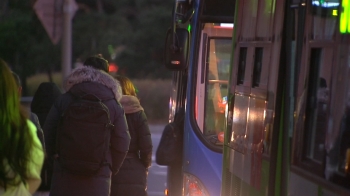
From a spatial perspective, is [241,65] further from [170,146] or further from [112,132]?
[170,146]


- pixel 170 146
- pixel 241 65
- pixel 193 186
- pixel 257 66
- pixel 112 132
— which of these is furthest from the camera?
pixel 170 146

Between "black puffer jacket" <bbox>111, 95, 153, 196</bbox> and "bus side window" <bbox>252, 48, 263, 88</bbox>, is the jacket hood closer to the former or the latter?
"black puffer jacket" <bbox>111, 95, 153, 196</bbox>

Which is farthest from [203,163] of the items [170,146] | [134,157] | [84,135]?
[84,135]

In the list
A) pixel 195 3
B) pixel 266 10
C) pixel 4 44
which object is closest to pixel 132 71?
pixel 4 44

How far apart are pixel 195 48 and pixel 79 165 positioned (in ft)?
5.14

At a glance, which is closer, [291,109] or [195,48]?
[291,109]

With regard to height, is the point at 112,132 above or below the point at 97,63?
below

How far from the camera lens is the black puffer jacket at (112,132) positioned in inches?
227

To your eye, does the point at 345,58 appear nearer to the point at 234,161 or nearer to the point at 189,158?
the point at 234,161

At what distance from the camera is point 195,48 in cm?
666

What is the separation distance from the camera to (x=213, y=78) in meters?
6.78

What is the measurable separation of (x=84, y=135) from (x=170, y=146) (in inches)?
45.3

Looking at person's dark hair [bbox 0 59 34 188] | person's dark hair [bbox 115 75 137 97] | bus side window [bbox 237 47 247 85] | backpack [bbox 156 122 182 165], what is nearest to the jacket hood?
person's dark hair [bbox 115 75 137 97]

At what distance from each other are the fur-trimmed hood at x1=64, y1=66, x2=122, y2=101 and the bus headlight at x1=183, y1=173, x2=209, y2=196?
0.94 m
